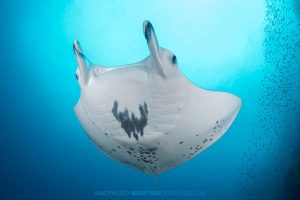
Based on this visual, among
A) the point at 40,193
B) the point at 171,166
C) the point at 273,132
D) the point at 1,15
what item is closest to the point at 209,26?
the point at 273,132

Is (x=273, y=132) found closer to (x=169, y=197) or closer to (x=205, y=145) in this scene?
(x=169, y=197)

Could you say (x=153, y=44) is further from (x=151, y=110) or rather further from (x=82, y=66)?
(x=82, y=66)

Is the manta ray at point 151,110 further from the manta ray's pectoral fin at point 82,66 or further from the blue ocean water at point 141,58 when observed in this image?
the blue ocean water at point 141,58

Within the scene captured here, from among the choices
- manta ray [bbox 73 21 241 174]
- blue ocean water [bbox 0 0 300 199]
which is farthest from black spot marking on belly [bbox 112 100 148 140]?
blue ocean water [bbox 0 0 300 199]

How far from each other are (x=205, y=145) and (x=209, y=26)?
3261 millimetres

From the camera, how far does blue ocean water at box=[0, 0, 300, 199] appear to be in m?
4.29

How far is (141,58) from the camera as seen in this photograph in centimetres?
462

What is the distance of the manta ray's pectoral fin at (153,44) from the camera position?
1128mm

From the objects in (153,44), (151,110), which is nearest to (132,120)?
(151,110)

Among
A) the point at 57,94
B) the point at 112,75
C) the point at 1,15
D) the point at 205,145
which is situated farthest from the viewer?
the point at 57,94

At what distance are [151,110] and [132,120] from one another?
11cm

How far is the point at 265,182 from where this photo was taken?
5828 mm

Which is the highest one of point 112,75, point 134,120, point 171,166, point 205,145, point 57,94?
point 57,94

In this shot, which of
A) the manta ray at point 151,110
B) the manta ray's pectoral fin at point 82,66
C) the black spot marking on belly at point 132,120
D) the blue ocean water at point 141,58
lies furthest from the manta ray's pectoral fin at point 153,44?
the blue ocean water at point 141,58
